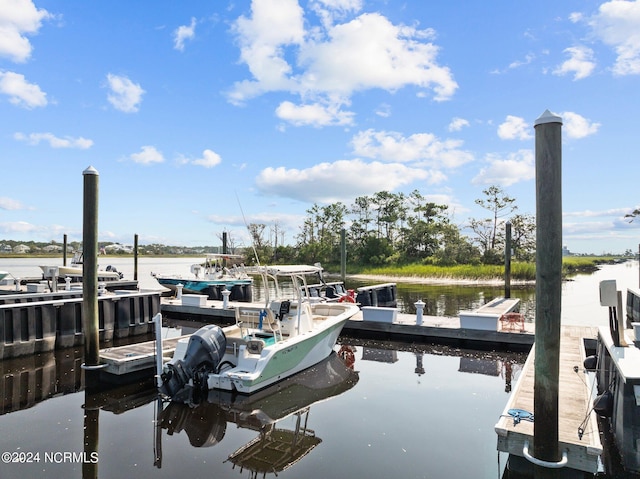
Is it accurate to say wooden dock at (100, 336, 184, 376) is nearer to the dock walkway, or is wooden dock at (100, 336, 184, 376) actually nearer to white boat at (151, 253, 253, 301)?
the dock walkway

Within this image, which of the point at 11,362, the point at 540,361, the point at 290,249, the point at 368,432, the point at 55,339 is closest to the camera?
the point at 540,361

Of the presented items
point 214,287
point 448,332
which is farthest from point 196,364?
point 214,287

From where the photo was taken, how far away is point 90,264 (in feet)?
28.5

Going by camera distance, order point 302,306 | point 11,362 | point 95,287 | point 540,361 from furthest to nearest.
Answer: point 11,362 → point 302,306 → point 95,287 → point 540,361

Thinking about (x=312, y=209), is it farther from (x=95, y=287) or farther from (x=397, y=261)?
(x=95, y=287)

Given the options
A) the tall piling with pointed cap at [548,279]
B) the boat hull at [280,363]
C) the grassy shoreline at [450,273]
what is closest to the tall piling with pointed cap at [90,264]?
the boat hull at [280,363]

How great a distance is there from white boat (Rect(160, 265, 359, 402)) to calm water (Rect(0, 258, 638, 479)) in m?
0.33

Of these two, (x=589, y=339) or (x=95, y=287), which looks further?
(x=589, y=339)

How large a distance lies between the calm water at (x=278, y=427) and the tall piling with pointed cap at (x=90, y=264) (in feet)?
2.83

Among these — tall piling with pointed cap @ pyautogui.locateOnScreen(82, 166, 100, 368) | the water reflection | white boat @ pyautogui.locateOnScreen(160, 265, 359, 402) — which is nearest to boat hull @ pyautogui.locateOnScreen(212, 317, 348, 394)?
white boat @ pyautogui.locateOnScreen(160, 265, 359, 402)

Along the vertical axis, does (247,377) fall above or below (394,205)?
below

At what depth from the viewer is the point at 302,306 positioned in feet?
31.6

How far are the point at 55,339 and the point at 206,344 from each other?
6136mm

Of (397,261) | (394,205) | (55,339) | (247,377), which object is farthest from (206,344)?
(394,205)
